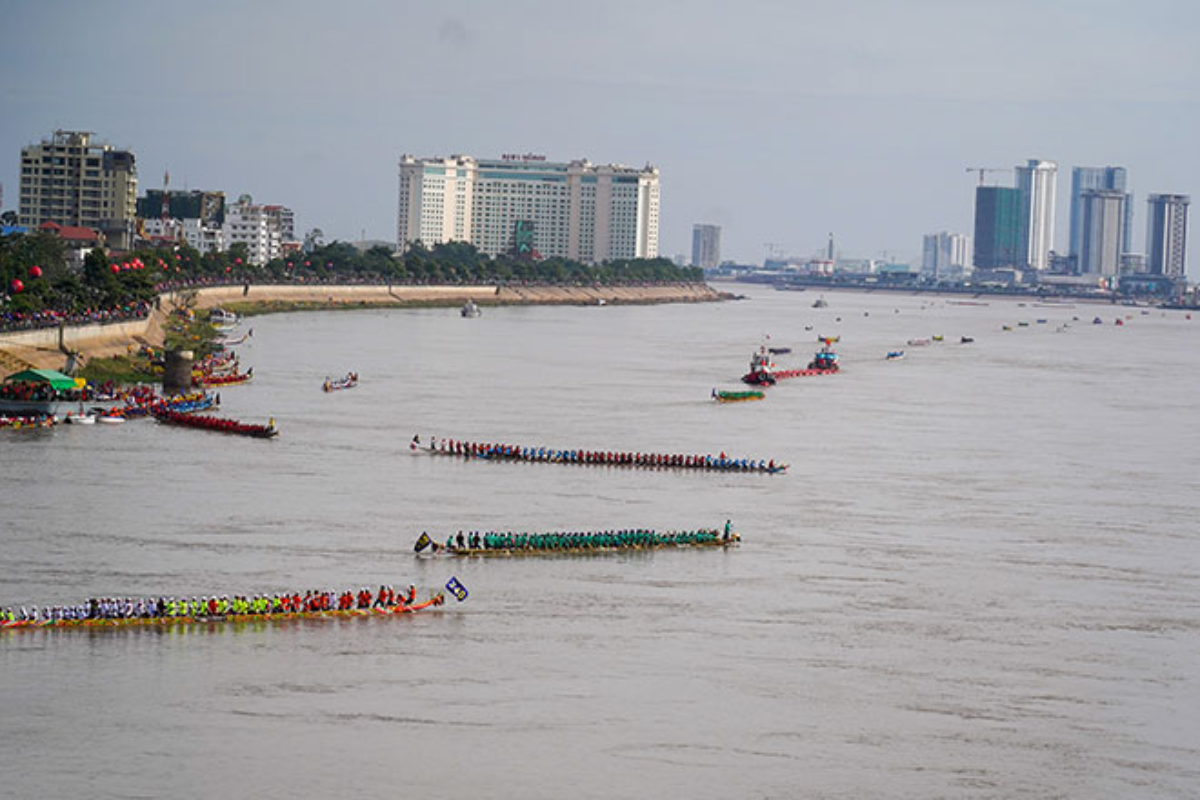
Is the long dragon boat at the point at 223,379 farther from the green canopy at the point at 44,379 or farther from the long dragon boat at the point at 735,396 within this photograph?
the long dragon boat at the point at 735,396

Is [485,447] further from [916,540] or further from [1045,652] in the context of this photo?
[1045,652]

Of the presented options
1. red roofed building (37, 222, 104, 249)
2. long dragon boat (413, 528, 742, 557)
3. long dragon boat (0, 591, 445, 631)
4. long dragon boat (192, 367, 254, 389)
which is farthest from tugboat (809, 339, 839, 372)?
long dragon boat (0, 591, 445, 631)

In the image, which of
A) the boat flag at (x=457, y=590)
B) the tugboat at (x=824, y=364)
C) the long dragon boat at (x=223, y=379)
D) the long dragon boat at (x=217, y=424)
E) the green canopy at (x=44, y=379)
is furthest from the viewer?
the tugboat at (x=824, y=364)

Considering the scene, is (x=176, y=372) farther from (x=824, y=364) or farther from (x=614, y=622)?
(x=824, y=364)

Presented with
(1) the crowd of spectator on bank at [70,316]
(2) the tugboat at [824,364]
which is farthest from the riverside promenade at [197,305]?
(2) the tugboat at [824,364]

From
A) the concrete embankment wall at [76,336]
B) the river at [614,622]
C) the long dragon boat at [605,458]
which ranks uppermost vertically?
the concrete embankment wall at [76,336]
